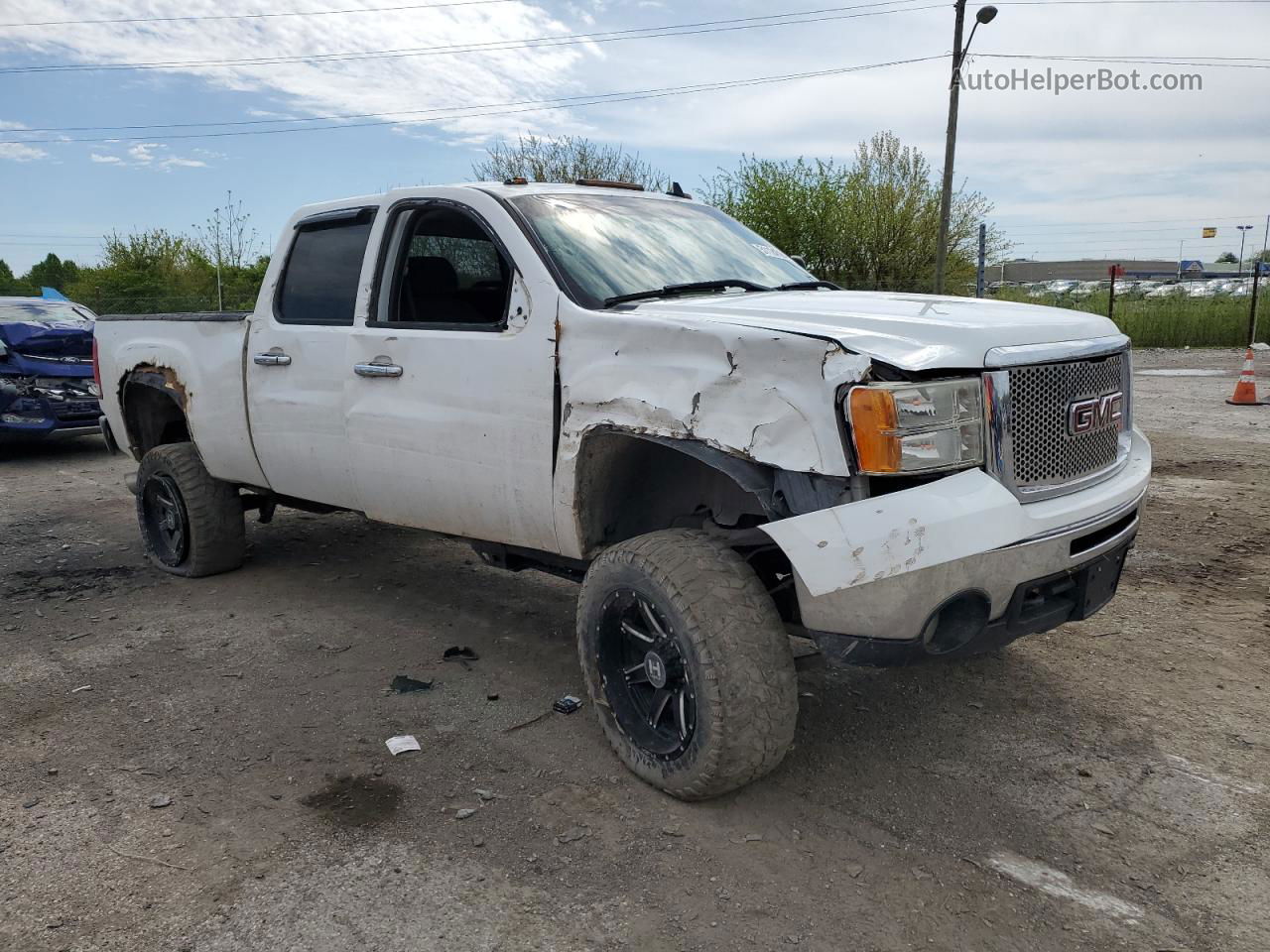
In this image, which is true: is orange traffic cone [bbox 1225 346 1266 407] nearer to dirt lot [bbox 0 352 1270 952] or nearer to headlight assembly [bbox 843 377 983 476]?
dirt lot [bbox 0 352 1270 952]

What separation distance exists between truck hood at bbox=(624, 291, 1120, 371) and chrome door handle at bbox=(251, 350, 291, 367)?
1.95 meters

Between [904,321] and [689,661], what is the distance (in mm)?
1136

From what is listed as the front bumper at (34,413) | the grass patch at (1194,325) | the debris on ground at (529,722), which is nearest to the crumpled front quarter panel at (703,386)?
the debris on ground at (529,722)

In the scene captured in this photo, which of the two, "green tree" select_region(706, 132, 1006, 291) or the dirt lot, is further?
"green tree" select_region(706, 132, 1006, 291)

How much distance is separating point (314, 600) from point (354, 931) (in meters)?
2.94

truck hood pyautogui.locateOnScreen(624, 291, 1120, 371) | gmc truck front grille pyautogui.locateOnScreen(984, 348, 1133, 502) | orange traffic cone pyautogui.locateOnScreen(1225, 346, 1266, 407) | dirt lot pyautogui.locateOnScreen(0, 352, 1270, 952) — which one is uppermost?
truck hood pyautogui.locateOnScreen(624, 291, 1120, 371)

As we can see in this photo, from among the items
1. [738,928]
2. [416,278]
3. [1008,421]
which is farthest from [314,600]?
[1008,421]

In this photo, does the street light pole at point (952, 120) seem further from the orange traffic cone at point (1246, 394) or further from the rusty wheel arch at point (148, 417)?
the rusty wheel arch at point (148, 417)

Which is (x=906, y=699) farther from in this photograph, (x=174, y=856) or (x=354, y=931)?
(x=174, y=856)

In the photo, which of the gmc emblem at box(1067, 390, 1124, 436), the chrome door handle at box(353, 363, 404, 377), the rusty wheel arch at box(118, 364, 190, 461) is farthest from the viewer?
the rusty wheel arch at box(118, 364, 190, 461)

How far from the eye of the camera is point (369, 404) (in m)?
4.11

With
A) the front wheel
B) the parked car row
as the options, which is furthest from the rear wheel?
the parked car row

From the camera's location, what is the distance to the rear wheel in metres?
5.45

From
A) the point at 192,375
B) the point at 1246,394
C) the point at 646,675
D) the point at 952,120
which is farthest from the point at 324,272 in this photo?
the point at 952,120
